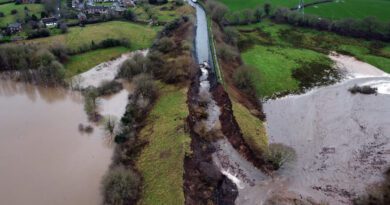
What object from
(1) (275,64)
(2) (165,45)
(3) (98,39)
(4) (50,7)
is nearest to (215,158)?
(1) (275,64)

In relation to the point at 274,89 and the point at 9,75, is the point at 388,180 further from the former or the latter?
the point at 9,75

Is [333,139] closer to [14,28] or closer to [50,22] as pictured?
[50,22]

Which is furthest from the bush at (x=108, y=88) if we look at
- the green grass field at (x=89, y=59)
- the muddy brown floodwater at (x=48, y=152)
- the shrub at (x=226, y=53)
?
the shrub at (x=226, y=53)

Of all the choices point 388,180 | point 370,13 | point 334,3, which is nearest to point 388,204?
point 388,180

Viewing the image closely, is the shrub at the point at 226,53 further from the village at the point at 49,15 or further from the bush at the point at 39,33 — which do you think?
the bush at the point at 39,33

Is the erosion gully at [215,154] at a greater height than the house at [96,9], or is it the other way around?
the house at [96,9]

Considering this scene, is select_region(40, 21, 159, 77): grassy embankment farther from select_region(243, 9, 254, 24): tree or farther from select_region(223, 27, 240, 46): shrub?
select_region(243, 9, 254, 24): tree
